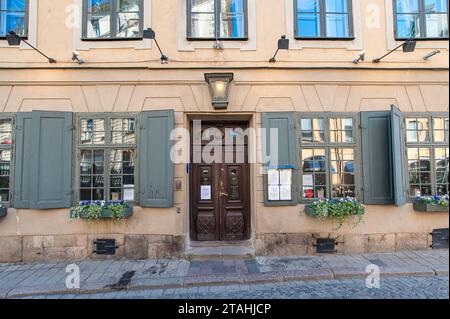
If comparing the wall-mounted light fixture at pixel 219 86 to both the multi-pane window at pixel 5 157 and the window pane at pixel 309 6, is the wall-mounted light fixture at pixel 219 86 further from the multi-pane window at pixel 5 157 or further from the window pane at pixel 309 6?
the multi-pane window at pixel 5 157

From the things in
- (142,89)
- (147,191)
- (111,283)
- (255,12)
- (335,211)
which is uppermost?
(255,12)

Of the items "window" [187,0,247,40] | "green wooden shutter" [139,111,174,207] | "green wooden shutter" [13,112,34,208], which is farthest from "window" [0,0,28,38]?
"window" [187,0,247,40]

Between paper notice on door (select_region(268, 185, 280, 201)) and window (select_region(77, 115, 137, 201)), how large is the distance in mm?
2831

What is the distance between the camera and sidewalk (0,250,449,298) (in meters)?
4.48

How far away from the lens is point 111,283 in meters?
4.53

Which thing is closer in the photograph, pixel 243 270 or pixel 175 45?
pixel 243 270

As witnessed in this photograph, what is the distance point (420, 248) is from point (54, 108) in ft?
27.0

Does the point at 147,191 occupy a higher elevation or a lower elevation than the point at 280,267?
higher

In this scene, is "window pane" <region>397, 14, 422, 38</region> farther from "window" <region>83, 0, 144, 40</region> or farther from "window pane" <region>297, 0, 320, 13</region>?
"window" <region>83, 0, 144, 40</region>

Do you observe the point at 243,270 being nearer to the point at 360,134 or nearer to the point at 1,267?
the point at 360,134

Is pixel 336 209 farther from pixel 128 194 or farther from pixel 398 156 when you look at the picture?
pixel 128 194

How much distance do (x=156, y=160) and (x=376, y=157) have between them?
4.60 meters

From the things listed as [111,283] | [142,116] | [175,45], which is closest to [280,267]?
Answer: [111,283]

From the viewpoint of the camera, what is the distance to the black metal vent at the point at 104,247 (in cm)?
566
